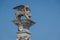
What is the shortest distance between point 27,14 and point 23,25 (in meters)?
1.49

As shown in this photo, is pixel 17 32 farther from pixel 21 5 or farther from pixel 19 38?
pixel 21 5

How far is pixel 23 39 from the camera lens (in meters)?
35.6

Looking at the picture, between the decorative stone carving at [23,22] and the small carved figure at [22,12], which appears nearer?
the decorative stone carving at [23,22]

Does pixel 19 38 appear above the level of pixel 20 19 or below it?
below

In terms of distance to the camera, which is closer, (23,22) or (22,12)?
(23,22)

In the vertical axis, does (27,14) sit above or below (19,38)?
above

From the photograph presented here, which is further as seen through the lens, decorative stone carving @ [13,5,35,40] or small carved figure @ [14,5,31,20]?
small carved figure @ [14,5,31,20]

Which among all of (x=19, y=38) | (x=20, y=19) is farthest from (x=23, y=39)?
(x=20, y=19)

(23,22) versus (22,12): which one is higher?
(22,12)

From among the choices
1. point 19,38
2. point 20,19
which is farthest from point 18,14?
point 19,38

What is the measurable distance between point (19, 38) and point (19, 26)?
5.65 ft

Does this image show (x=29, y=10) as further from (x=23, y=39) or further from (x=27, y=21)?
(x=23, y=39)

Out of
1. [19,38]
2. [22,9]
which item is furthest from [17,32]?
[22,9]

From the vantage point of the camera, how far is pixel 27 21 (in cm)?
3616
